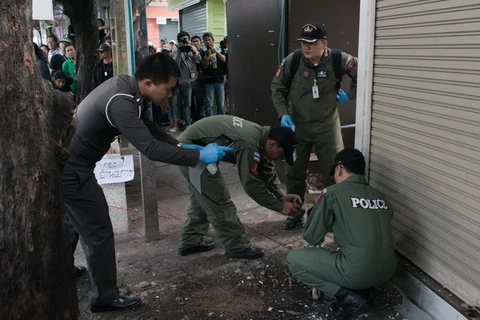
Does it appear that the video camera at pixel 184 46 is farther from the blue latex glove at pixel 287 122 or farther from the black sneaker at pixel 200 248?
the black sneaker at pixel 200 248

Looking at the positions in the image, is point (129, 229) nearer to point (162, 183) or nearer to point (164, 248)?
point (164, 248)

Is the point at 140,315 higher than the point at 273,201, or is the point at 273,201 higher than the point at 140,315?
the point at 273,201

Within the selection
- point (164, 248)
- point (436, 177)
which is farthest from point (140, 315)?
point (436, 177)

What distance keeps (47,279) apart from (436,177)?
2298 mm

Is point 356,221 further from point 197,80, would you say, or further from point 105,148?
point 197,80

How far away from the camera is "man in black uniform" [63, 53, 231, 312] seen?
9.83 ft

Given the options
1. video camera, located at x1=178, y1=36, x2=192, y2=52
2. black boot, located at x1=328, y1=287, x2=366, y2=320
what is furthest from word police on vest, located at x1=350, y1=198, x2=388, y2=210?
video camera, located at x1=178, y1=36, x2=192, y2=52

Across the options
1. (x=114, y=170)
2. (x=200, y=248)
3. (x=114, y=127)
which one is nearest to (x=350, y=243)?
(x=200, y=248)

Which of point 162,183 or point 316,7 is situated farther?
point 162,183

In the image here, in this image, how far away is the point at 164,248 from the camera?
4.26 metres

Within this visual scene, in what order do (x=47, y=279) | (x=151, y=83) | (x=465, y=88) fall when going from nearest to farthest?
(x=47, y=279) → (x=465, y=88) → (x=151, y=83)

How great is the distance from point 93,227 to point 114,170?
1448 millimetres

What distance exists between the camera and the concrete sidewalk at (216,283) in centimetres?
313

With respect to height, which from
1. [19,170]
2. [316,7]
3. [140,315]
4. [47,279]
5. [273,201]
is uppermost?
[316,7]
